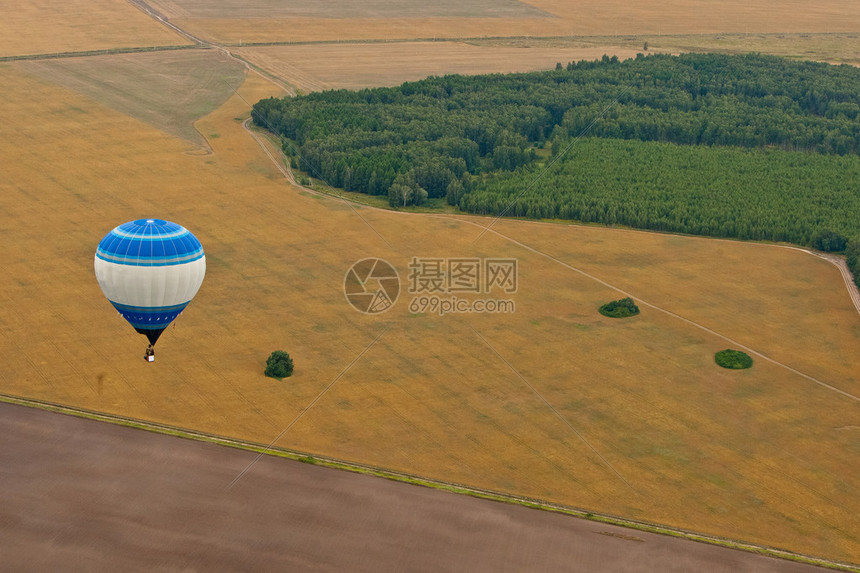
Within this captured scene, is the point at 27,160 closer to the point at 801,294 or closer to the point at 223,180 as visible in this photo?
the point at 223,180

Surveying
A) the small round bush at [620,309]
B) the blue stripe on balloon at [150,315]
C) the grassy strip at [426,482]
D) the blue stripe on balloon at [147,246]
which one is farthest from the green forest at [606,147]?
the grassy strip at [426,482]

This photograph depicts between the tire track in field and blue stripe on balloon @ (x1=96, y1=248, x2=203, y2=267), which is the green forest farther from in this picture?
blue stripe on balloon @ (x1=96, y1=248, x2=203, y2=267)

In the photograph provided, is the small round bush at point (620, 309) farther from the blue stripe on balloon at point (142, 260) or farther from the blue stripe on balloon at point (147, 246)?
the blue stripe on balloon at point (142, 260)

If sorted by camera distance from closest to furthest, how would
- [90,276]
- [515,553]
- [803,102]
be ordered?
[515,553]
[90,276]
[803,102]

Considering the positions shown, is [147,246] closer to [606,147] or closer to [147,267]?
[147,267]

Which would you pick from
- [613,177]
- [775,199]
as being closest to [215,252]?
[613,177]

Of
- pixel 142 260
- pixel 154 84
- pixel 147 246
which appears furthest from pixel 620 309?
pixel 154 84

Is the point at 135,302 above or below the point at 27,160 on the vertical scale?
above
